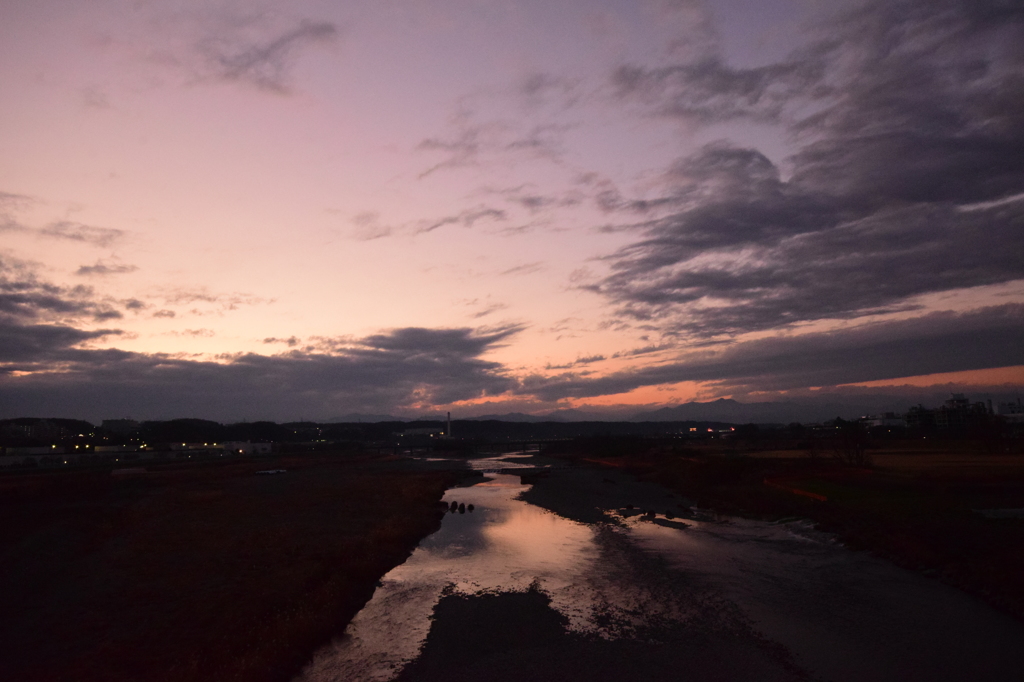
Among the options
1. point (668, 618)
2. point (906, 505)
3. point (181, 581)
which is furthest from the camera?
point (906, 505)

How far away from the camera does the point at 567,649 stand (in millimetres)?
18359

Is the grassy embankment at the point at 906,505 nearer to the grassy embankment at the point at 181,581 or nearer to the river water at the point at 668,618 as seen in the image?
the river water at the point at 668,618

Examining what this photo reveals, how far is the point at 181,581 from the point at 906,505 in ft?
129

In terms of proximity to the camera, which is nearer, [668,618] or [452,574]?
[668,618]

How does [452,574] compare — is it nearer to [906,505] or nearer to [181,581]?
[181,581]

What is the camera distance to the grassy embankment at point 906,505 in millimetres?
23114

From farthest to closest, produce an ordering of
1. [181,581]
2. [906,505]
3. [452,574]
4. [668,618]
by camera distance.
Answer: [906,505] < [452,574] < [181,581] < [668,618]

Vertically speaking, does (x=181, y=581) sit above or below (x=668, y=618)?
above

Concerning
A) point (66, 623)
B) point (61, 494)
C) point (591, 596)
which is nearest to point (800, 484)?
point (591, 596)

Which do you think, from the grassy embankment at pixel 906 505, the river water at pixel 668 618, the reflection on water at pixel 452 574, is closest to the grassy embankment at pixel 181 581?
the reflection on water at pixel 452 574

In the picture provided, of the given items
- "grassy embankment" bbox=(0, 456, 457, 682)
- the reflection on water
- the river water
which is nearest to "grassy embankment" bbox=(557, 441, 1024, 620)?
the river water

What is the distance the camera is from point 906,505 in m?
35.7

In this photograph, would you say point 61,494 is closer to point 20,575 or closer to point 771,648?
point 20,575

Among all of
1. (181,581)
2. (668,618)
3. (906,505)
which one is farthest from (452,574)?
(906,505)
